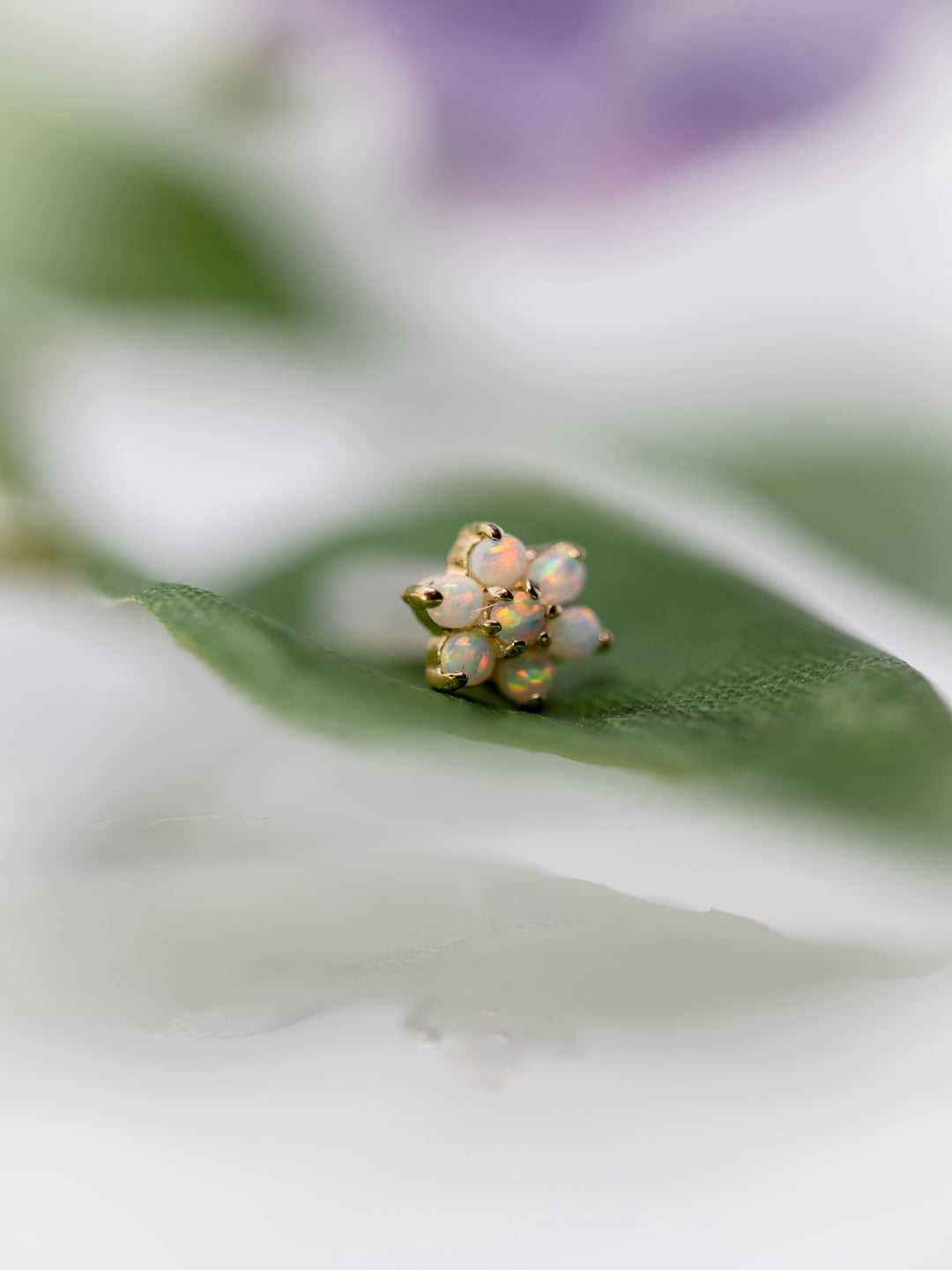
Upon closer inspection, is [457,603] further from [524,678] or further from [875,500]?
[875,500]

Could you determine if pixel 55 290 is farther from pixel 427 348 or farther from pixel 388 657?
pixel 388 657

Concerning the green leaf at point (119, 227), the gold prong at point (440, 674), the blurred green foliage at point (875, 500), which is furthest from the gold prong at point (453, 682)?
the green leaf at point (119, 227)

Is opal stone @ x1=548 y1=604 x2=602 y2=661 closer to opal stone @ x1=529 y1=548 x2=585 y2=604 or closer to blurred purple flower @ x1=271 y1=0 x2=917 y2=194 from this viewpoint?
opal stone @ x1=529 y1=548 x2=585 y2=604

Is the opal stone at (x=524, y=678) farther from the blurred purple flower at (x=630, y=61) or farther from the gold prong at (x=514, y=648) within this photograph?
the blurred purple flower at (x=630, y=61)

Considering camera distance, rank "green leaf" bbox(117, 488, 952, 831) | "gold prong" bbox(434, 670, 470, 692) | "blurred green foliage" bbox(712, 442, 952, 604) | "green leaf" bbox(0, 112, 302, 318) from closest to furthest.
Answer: "green leaf" bbox(117, 488, 952, 831)
"gold prong" bbox(434, 670, 470, 692)
"blurred green foliage" bbox(712, 442, 952, 604)
"green leaf" bbox(0, 112, 302, 318)

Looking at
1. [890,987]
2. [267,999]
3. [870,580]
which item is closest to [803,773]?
[890,987]

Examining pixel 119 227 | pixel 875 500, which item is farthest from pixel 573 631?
pixel 119 227

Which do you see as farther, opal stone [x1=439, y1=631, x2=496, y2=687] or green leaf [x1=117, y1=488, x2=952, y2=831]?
opal stone [x1=439, y1=631, x2=496, y2=687]

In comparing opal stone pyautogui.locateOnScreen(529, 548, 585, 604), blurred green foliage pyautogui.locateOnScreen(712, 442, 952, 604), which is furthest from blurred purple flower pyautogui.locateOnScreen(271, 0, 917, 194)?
opal stone pyautogui.locateOnScreen(529, 548, 585, 604)
